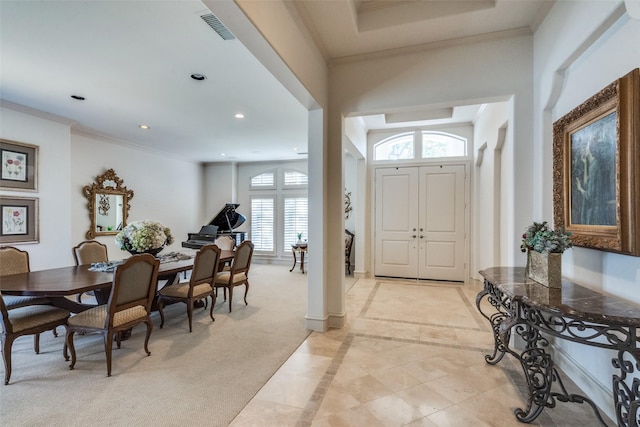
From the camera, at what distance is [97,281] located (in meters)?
2.77

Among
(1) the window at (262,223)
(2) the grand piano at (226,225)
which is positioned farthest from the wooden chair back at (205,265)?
(1) the window at (262,223)

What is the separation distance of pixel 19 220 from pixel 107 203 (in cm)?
172

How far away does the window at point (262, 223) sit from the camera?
27.3ft

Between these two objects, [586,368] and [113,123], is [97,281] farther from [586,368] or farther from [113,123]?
[586,368]

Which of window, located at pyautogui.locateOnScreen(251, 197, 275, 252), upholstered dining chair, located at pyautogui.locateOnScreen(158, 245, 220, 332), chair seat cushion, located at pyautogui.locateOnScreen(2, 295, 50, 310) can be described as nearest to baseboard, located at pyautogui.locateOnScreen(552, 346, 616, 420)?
upholstered dining chair, located at pyautogui.locateOnScreen(158, 245, 220, 332)

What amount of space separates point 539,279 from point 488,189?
2.99 meters

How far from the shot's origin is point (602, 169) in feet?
6.24

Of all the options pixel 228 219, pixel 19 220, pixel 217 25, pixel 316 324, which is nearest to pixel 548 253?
pixel 316 324

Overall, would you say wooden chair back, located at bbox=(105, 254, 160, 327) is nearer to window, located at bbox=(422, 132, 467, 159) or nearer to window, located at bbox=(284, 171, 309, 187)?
window, located at bbox=(422, 132, 467, 159)

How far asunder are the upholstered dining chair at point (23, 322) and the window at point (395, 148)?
221 inches

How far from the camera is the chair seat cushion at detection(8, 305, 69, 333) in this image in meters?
2.40

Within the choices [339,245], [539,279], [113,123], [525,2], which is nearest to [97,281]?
[339,245]

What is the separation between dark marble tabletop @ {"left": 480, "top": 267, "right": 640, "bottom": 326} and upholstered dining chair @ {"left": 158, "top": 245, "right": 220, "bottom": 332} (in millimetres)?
3150

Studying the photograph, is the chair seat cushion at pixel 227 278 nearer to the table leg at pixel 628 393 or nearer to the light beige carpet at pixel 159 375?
the light beige carpet at pixel 159 375
